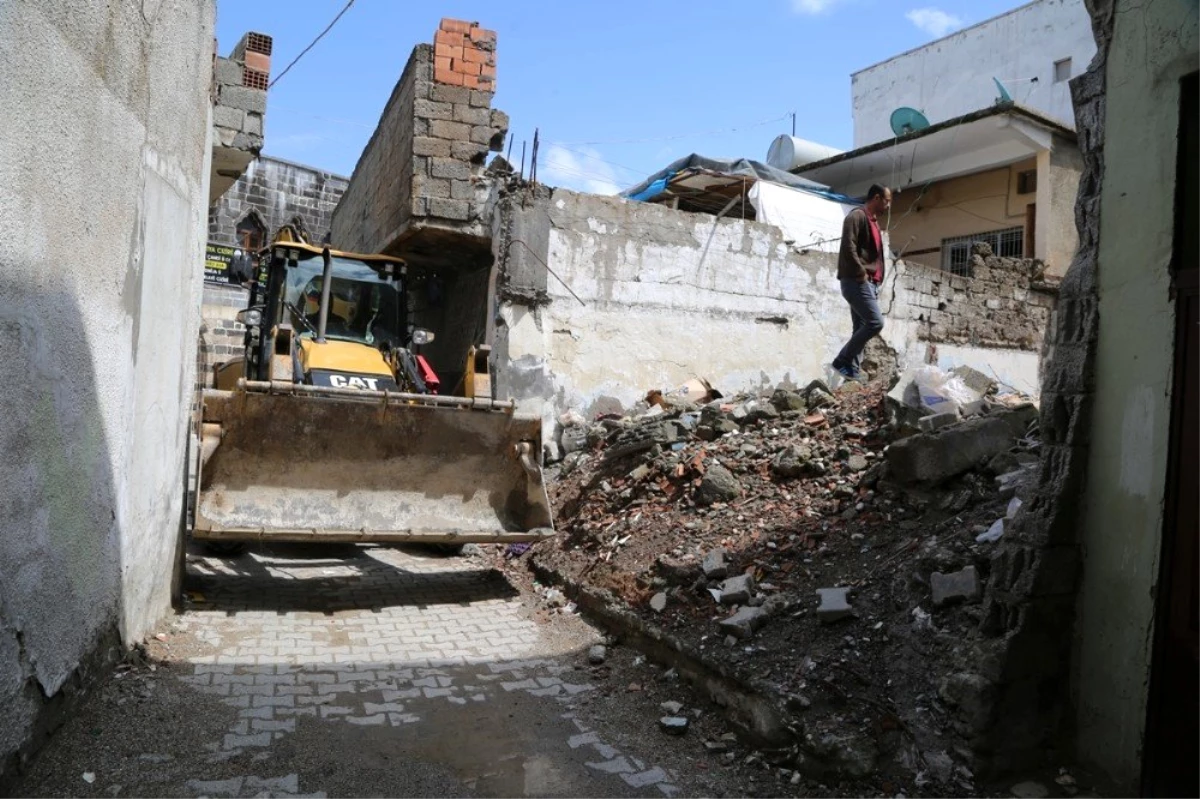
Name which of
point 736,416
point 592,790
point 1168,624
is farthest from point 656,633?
point 736,416

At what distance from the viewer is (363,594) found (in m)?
6.25

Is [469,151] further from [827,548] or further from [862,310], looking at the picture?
[827,548]

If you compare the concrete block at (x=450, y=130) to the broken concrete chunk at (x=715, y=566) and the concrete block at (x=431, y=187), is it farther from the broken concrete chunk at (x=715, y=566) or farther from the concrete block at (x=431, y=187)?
the broken concrete chunk at (x=715, y=566)

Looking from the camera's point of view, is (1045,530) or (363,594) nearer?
(1045,530)

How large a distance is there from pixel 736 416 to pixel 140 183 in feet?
16.4

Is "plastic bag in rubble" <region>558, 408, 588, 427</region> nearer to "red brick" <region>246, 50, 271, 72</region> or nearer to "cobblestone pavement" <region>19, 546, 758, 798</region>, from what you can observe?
"cobblestone pavement" <region>19, 546, 758, 798</region>

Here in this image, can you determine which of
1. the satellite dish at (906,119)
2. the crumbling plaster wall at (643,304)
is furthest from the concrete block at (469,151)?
the satellite dish at (906,119)

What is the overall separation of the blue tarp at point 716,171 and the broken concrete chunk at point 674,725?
8.98 meters

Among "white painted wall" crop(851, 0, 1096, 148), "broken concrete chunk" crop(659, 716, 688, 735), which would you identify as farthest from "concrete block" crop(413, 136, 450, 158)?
"white painted wall" crop(851, 0, 1096, 148)

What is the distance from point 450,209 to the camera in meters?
9.23

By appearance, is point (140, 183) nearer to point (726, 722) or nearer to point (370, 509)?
point (370, 509)

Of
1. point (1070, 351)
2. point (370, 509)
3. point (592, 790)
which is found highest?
point (1070, 351)

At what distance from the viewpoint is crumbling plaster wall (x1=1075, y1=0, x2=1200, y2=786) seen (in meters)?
3.07

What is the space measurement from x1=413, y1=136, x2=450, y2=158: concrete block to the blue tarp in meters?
3.50
